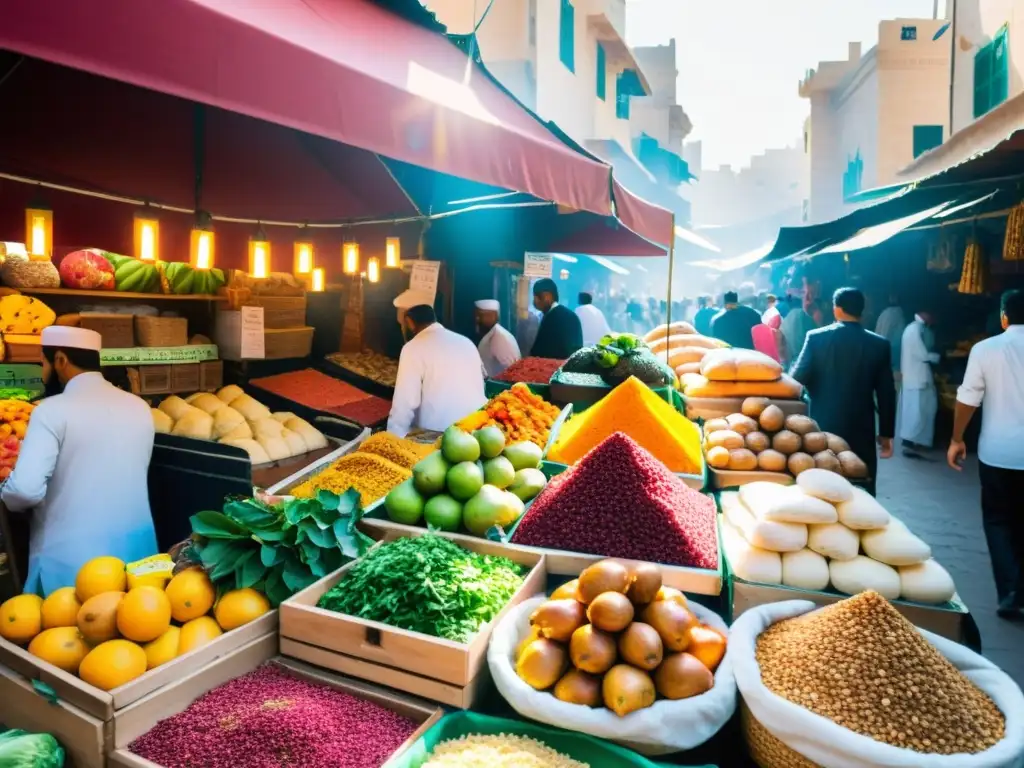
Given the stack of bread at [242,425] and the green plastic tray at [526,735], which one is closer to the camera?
the green plastic tray at [526,735]

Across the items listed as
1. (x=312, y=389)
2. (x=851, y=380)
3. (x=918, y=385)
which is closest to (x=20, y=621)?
(x=312, y=389)

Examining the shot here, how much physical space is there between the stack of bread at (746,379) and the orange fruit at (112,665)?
3813 millimetres

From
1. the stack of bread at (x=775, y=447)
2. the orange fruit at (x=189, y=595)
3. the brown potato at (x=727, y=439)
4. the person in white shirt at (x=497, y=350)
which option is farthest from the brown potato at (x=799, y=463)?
the person in white shirt at (x=497, y=350)

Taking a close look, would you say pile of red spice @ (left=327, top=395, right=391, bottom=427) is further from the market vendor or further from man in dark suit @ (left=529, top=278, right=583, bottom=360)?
man in dark suit @ (left=529, top=278, right=583, bottom=360)

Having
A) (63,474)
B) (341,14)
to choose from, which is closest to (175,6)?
(341,14)

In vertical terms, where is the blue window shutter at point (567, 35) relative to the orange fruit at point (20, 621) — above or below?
above

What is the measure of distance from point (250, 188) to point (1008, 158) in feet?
20.9

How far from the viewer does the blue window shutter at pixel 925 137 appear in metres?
17.7

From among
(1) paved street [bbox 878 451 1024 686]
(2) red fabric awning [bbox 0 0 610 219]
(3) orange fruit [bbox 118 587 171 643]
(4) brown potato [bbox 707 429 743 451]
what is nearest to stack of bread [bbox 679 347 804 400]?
(4) brown potato [bbox 707 429 743 451]

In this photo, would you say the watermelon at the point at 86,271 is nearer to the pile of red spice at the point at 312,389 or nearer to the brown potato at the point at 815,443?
the pile of red spice at the point at 312,389

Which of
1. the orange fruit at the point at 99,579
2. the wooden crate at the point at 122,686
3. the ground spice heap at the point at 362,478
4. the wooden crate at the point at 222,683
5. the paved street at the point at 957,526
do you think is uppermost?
the ground spice heap at the point at 362,478

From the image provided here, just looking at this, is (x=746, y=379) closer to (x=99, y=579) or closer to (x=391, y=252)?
(x=391, y=252)

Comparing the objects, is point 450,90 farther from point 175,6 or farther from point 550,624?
point 550,624

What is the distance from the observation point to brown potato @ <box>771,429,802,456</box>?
368 cm
